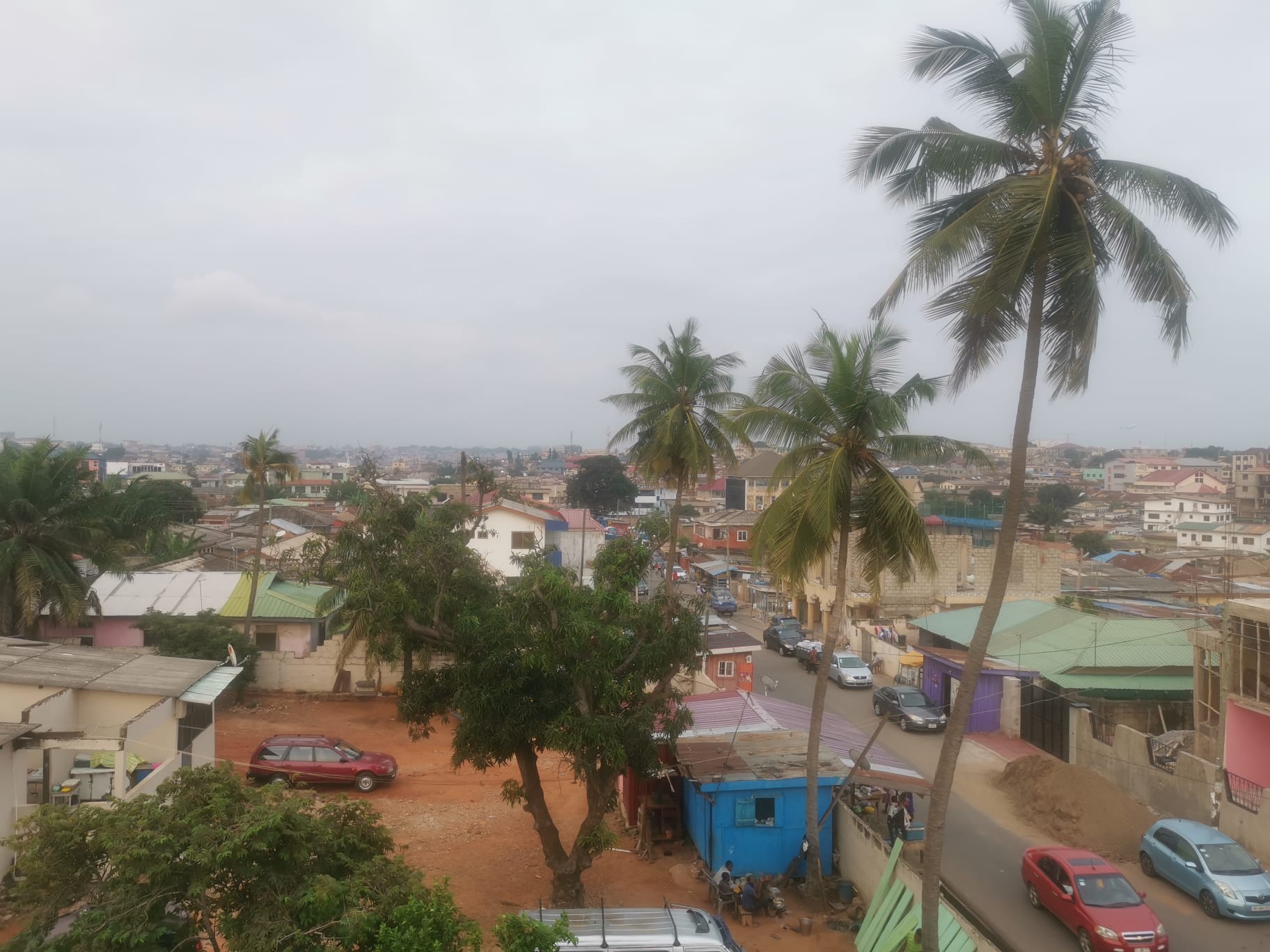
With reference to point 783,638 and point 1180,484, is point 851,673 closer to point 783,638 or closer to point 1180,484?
point 783,638

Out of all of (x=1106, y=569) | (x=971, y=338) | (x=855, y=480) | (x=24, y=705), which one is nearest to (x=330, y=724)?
(x=24, y=705)

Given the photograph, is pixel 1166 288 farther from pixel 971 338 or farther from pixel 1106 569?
pixel 1106 569

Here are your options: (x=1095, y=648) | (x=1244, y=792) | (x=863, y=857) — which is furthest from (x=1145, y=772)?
(x=863, y=857)

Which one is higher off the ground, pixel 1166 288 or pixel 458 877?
pixel 1166 288

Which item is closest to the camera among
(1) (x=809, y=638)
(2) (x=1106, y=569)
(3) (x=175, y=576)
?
(3) (x=175, y=576)

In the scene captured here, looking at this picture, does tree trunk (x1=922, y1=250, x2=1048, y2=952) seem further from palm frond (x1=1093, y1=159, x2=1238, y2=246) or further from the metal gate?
the metal gate

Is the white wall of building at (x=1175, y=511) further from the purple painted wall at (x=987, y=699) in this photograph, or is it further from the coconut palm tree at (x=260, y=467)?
the coconut palm tree at (x=260, y=467)

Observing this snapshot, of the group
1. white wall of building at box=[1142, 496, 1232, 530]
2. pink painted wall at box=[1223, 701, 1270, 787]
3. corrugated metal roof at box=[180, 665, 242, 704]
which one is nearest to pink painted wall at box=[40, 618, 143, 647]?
corrugated metal roof at box=[180, 665, 242, 704]

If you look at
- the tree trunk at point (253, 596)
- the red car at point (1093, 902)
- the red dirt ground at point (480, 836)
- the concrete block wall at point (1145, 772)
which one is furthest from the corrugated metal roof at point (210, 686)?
the concrete block wall at point (1145, 772)
